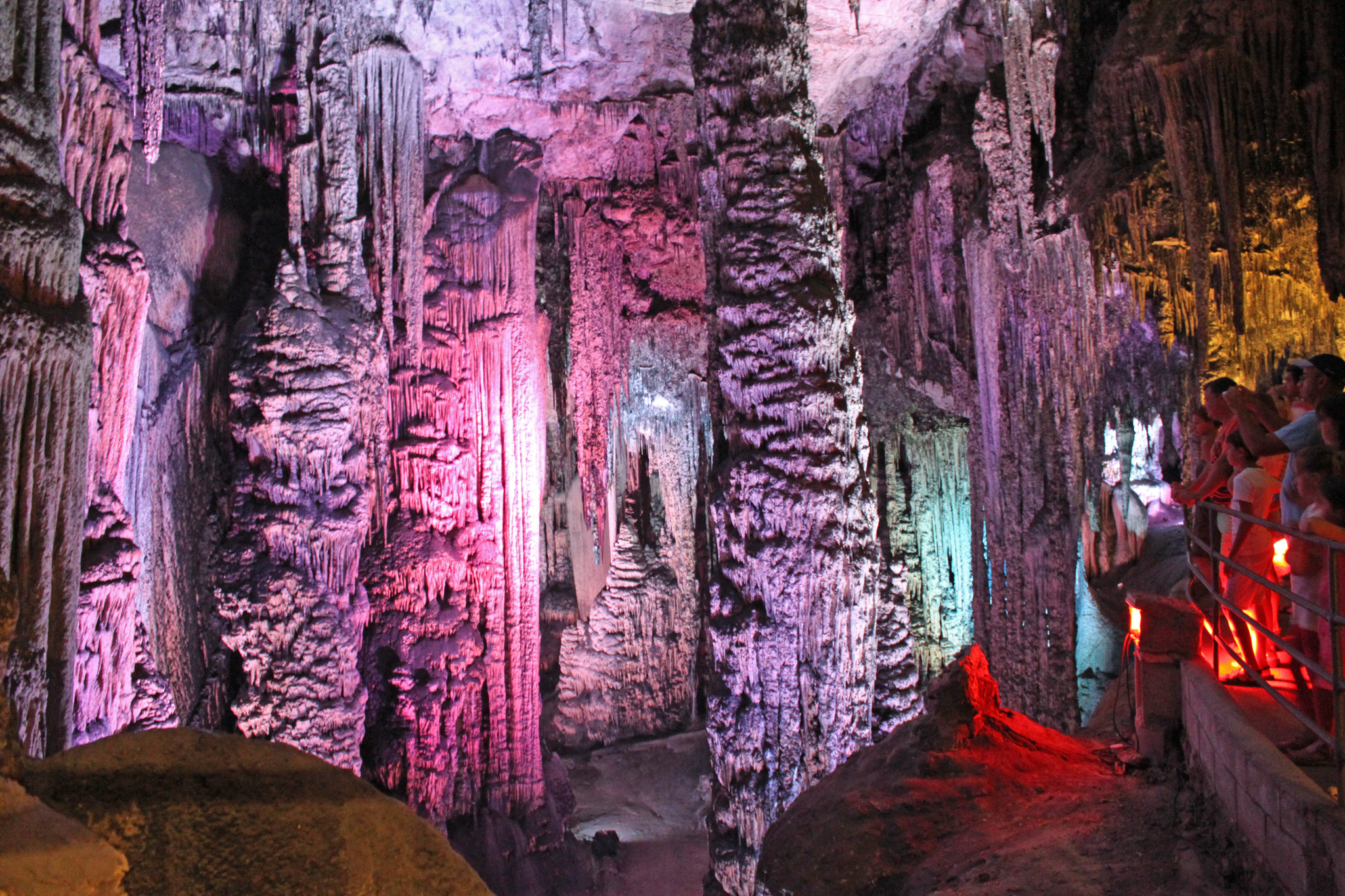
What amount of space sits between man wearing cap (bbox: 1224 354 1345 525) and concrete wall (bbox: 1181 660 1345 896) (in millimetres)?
1028

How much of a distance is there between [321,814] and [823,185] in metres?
5.57

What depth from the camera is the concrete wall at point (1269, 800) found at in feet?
6.99

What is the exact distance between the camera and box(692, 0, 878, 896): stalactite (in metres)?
6.00

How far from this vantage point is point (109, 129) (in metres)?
4.37

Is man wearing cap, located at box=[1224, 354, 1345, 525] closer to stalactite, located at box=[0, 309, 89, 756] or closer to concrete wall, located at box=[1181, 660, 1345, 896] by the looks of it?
concrete wall, located at box=[1181, 660, 1345, 896]

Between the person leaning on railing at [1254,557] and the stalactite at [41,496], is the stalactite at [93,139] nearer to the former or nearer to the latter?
the stalactite at [41,496]

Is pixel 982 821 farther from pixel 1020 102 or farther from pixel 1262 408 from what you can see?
pixel 1020 102

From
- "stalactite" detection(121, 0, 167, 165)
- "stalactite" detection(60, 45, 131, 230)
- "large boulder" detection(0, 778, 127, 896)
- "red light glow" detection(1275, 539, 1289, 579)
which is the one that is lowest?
"large boulder" detection(0, 778, 127, 896)

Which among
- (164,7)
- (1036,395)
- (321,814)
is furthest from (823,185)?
(321,814)

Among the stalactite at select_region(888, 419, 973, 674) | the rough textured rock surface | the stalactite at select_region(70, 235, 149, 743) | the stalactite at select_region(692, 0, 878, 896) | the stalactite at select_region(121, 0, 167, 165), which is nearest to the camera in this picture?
the stalactite at select_region(70, 235, 149, 743)

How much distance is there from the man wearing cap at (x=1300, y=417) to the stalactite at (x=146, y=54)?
5985 mm

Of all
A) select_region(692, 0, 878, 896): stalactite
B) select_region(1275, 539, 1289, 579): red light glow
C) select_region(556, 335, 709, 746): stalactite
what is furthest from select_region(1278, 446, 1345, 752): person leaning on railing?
select_region(556, 335, 709, 746): stalactite

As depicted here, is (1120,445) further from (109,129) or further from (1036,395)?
(109,129)

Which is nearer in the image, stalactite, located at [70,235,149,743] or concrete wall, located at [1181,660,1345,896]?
concrete wall, located at [1181,660,1345,896]
